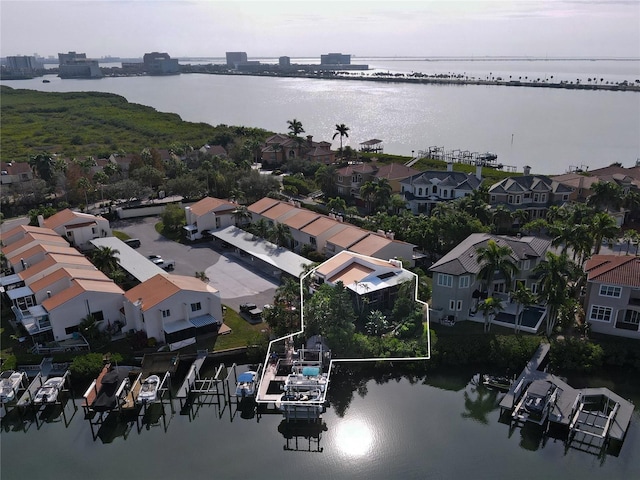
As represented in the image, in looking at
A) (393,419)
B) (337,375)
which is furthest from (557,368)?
(337,375)

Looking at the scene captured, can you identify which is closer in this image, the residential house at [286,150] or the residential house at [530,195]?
the residential house at [530,195]

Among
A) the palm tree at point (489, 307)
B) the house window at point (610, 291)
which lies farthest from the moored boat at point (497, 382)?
the house window at point (610, 291)

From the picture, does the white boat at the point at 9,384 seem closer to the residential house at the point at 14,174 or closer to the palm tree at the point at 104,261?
the palm tree at the point at 104,261

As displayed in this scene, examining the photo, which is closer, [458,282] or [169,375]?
[169,375]

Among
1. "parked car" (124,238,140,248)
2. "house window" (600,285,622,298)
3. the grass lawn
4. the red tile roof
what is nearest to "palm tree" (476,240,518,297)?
Answer: the red tile roof

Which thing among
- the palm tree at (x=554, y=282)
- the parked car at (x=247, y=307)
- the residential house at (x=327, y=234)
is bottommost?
the parked car at (x=247, y=307)

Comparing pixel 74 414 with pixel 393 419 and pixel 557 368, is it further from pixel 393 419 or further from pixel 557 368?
pixel 557 368
